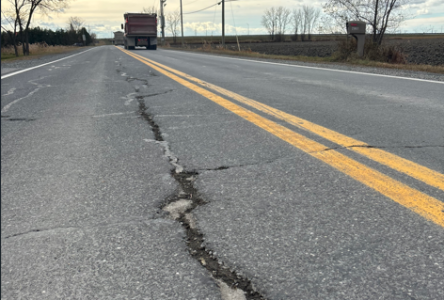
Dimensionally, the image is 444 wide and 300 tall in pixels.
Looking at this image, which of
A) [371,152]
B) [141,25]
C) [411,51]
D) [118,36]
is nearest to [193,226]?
[371,152]

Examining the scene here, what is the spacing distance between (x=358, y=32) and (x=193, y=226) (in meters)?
12.9

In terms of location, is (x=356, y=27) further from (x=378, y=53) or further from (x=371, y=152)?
(x=371, y=152)

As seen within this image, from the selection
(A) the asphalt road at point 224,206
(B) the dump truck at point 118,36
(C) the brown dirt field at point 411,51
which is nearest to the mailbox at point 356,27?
(C) the brown dirt field at point 411,51

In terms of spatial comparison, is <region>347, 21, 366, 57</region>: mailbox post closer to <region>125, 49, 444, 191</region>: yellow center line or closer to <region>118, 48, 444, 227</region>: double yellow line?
<region>125, 49, 444, 191</region>: yellow center line

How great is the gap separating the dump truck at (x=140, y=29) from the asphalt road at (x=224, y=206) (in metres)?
30.7

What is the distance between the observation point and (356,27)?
505 inches

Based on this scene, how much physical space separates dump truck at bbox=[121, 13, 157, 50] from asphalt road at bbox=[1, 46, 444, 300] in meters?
30.7

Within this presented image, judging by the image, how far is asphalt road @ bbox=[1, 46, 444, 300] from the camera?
133 cm

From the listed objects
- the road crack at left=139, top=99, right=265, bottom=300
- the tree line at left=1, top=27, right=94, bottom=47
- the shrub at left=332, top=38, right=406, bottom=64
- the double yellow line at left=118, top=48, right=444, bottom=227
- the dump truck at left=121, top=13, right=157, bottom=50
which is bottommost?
the road crack at left=139, top=99, right=265, bottom=300

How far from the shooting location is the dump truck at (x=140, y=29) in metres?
32.6

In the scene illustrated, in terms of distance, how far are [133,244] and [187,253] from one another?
231 millimetres

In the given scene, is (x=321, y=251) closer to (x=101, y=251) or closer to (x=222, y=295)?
(x=222, y=295)

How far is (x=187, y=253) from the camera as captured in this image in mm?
1507

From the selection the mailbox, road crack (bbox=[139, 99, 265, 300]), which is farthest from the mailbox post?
road crack (bbox=[139, 99, 265, 300])
